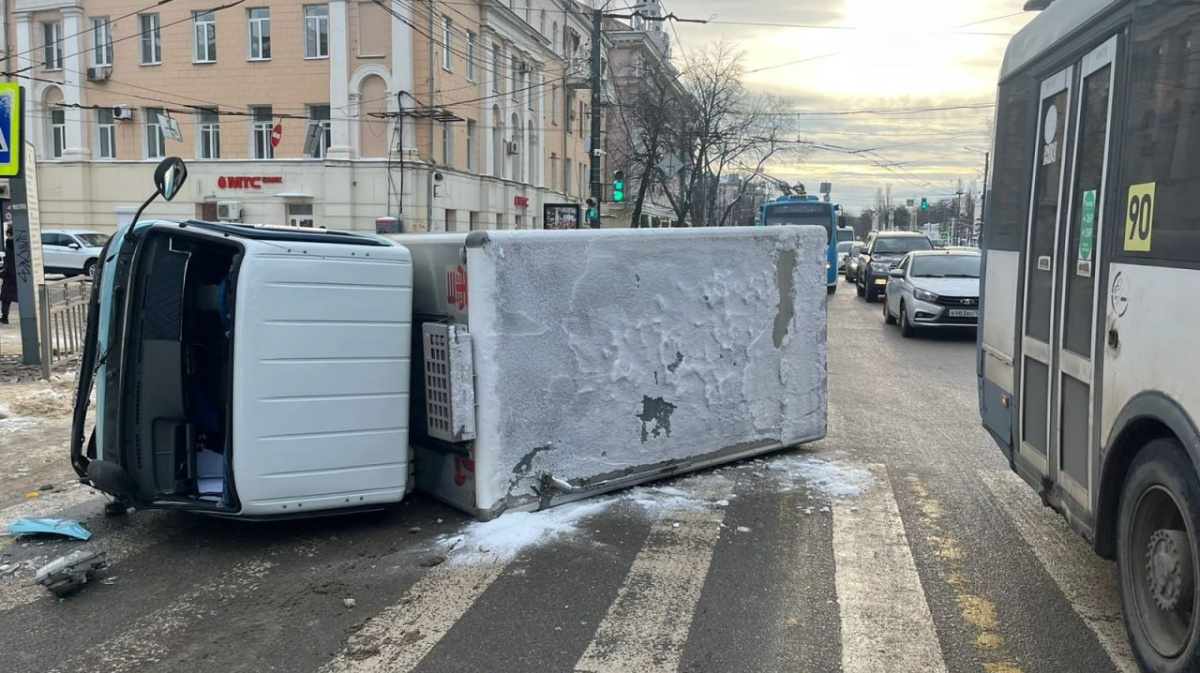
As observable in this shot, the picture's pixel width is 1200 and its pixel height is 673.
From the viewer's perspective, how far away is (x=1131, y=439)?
3555 millimetres

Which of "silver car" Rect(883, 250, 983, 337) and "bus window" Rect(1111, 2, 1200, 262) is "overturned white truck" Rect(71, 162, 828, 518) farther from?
"silver car" Rect(883, 250, 983, 337)

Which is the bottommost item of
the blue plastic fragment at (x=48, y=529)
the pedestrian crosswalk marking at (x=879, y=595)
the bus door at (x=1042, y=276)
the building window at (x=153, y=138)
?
the blue plastic fragment at (x=48, y=529)

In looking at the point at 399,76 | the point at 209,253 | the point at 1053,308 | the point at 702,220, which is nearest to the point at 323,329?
the point at 209,253

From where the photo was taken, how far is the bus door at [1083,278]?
12.8 ft

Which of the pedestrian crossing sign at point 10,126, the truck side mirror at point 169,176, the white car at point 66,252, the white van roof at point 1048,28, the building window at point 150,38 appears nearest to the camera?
the white van roof at point 1048,28

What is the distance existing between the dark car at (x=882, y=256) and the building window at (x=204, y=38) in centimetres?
2566

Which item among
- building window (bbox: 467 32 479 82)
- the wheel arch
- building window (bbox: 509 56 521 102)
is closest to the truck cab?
the wheel arch

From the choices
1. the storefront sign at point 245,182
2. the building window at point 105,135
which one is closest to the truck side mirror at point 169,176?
the storefront sign at point 245,182

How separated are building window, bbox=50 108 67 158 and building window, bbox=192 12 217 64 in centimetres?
672

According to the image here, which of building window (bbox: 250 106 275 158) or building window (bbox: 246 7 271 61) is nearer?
building window (bbox: 246 7 271 61)

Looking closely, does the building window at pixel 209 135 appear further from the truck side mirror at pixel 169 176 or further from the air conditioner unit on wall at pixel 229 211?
the truck side mirror at pixel 169 176

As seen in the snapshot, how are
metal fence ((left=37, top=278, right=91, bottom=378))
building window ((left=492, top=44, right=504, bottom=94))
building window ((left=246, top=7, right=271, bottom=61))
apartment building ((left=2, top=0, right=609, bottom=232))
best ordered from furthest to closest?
building window ((left=492, top=44, right=504, bottom=94)) → building window ((left=246, top=7, right=271, bottom=61)) → apartment building ((left=2, top=0, right=609, bottom=232)) → metal fence ((left=37, top=278, right=91, bottom=378))

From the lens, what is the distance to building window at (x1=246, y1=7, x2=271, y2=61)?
114 ft

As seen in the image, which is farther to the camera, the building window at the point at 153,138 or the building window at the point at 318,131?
the building window at the point at 153,138
